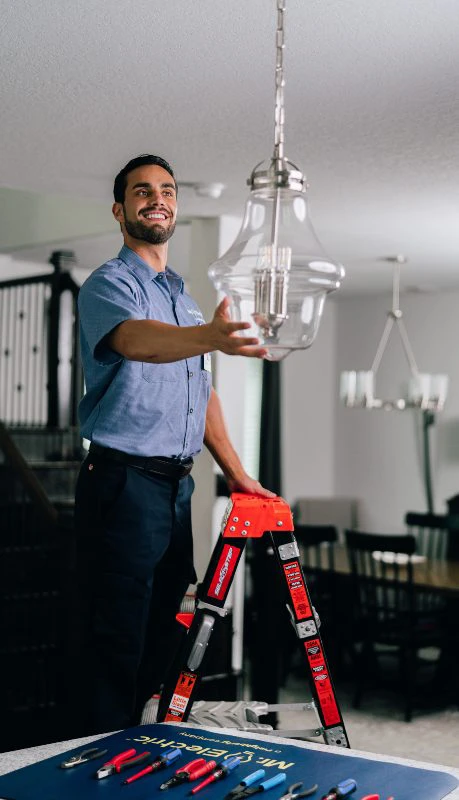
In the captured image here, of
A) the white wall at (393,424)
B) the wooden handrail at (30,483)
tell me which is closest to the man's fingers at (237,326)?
the wooden handrail at (30,483)

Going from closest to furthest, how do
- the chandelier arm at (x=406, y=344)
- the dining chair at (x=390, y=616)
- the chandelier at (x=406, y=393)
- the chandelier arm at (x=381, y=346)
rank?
the dining chair at (x=390, y=616) < the chandelier at (x=406, y=393) < the chandelier arm at (x=406, y=344) < the chandelier arm at (x=381, y=346)

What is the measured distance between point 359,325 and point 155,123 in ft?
17.4

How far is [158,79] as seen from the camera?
9.87 ft

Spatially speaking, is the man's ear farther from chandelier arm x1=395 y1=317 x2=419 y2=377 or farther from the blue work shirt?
chandelier arm x1=395 y1=317 x2=419 y2=377

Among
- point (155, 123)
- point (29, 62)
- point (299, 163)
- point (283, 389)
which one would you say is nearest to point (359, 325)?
point (283, 389)

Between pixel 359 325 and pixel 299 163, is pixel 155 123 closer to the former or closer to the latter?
pixel 299 163

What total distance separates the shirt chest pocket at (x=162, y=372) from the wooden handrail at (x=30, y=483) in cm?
217

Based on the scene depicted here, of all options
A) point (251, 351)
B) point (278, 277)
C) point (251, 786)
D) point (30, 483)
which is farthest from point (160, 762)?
point (30, 483)

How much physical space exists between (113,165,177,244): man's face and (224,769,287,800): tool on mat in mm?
1281

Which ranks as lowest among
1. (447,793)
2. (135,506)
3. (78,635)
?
(78,635)

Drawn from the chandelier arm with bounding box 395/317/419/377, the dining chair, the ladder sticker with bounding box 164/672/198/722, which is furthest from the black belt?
the chandelier arm with bounding box 395/317/419/377

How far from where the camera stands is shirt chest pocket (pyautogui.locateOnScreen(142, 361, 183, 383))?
7.38 feet

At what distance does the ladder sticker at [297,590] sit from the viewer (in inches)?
95.9

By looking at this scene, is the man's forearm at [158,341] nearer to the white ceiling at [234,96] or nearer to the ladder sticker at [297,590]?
the ladder sticker at [297,590]
